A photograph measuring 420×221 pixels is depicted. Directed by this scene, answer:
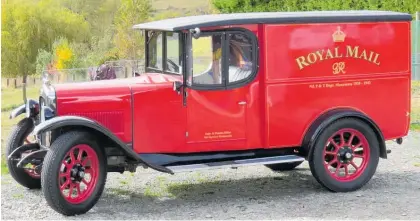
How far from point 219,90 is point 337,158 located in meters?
1.56

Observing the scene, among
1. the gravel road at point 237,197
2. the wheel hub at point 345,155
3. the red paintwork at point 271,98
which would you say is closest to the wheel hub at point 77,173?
the gravel road at point 237,197

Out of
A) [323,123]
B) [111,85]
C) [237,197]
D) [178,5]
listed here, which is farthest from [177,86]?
[178,5]

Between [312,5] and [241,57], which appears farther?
[312,5]

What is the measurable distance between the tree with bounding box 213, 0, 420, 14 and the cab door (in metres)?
15.2

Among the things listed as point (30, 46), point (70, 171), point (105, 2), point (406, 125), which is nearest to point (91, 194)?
point (70, 171)

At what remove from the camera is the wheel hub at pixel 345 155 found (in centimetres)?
869

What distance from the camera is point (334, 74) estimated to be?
8648mm

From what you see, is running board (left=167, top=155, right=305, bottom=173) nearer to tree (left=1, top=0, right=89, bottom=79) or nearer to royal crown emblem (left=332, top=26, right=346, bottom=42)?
royal crown emblem (left=332, top=26, right=346, bottom=42)

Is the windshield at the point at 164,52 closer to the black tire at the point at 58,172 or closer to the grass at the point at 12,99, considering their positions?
the black tire at the point at 58,172

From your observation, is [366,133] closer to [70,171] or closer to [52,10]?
[70,171]

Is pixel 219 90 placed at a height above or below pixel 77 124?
above

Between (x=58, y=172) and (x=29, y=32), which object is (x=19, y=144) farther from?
(x=29, y=32)

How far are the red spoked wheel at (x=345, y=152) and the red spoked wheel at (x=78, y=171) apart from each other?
99.5 inches

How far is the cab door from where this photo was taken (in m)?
8.20
